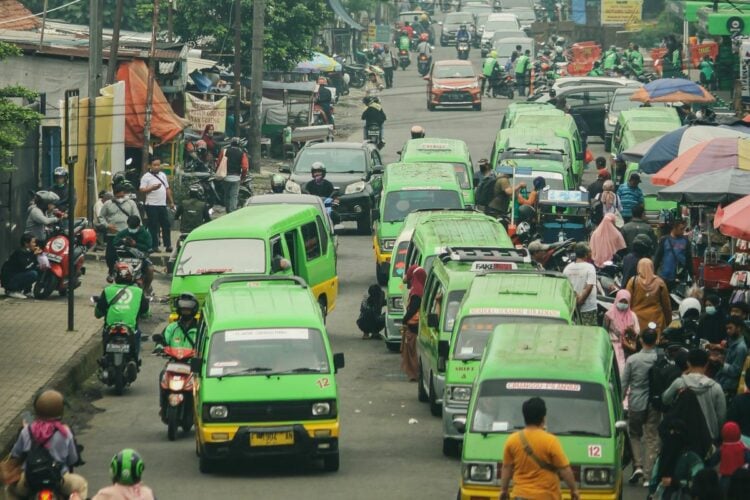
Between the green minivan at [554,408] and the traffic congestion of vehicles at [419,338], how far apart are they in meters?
0.02

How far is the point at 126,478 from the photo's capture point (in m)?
12.2

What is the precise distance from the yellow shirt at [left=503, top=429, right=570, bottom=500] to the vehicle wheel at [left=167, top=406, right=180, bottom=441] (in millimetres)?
6811

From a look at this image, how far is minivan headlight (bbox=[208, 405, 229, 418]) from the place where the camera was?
1739 centimetres

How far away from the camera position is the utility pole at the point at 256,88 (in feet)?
145

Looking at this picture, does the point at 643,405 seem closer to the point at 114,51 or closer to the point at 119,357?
the point at 119,357

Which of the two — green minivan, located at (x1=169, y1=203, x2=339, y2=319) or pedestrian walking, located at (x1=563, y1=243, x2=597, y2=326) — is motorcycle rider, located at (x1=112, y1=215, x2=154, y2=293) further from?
pedestrian walking, located at (x1=563, y1=243, x2=597, y2=326)

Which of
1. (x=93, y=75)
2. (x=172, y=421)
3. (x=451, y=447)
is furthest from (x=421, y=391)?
(x=93, y=75)

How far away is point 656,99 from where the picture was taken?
4091cm

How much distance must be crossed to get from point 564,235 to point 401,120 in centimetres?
2802

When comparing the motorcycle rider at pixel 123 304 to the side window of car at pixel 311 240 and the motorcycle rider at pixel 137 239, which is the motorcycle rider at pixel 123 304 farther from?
the motorcycle rider at pixel 137 239

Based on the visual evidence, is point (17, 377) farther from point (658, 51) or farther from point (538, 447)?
point (658, 51)

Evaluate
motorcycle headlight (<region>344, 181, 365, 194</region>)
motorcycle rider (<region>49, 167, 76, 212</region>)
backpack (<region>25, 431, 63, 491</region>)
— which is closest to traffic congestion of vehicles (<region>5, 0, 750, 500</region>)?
motorcycle rider (<region>49, 167, 76, 212</region>)

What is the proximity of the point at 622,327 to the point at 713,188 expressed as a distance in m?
2.62

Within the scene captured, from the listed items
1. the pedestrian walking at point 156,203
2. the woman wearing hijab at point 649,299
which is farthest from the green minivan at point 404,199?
the woman wearing hijab at point 649,299
